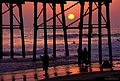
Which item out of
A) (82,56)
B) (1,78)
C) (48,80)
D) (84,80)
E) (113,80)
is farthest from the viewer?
(82,56)

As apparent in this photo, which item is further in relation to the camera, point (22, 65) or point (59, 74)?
point (22, 65)

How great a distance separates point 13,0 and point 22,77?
8.21 m

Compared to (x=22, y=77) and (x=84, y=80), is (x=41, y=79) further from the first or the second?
(x=84, y=80)

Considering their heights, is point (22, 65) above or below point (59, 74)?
above

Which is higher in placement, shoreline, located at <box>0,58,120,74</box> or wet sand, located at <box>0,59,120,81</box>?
shoreline, located at <box>0,58,120,74</box>

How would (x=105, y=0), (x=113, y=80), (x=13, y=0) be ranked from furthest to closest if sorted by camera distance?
(x=13, y=0)
(x=105, y=0)
(x=113, y=80)

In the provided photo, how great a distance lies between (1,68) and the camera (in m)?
15.6

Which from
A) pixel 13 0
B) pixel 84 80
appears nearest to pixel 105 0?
pixel 13 0

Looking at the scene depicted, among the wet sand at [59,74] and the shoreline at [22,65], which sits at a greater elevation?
the shoreline at [22,65]

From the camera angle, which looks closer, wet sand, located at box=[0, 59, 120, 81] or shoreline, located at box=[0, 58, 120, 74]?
wet sand, located at box=[0, 59, 120, 81]

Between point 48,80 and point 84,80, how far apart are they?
1.47m

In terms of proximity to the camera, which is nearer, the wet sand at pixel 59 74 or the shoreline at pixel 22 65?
the wet sand at pixel 59 74

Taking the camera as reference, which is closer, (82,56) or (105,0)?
(82,56)

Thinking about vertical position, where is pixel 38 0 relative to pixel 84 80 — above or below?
above
